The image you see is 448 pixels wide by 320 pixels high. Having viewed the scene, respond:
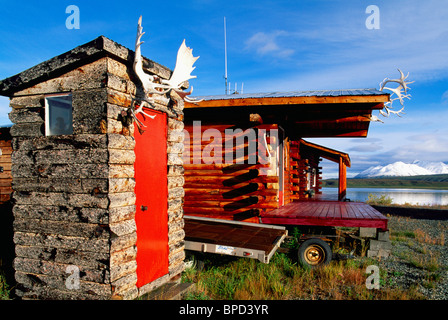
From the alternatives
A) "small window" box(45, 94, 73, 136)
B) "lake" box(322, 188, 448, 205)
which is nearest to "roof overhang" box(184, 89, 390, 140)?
"small window" box(45, 94, 73, 136)

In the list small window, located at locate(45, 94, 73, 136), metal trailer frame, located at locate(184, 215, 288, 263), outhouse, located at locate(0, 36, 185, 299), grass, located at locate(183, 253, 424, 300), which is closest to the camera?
outhouse, located at locate(0, 36, 185, 299)

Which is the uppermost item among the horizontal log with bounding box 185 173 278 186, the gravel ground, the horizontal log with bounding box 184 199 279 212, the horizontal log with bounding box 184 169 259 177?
the horizontal log with bounding box 184 169 259 177

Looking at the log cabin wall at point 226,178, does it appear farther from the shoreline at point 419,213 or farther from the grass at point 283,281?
the shoreline at point 419,213

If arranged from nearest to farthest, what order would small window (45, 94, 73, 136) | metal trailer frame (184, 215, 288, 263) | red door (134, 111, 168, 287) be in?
1. small window (45, 94, 73, 136)
2. red door (134, 111, 168, 287)
3. metal trailer frame (184, 215, 288, 263)

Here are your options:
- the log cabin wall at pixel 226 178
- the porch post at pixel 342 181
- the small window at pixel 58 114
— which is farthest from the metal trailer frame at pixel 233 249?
the porch post at pixel 342 181

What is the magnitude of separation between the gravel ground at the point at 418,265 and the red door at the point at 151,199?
4.21m

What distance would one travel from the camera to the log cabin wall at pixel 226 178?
8.48 meters

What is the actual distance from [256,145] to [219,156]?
3.57ft

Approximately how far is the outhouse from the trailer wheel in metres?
3.20

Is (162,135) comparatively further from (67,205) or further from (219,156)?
(219,156)

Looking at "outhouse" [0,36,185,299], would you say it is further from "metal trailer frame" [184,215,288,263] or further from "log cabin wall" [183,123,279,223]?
"log cabin wall" [183,123,279,223]

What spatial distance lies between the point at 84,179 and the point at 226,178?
5.14 metres

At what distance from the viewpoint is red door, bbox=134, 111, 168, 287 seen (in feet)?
14.7

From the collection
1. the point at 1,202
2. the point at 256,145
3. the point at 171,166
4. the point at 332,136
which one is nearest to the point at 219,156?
the point at 256,145
